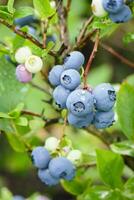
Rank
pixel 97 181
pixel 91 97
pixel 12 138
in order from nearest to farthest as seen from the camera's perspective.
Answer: pixel 91 97 < pixel 12 138 < pixel 97 181

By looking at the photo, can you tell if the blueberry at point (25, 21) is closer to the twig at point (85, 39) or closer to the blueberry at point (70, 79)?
the twig at point (85, 39)

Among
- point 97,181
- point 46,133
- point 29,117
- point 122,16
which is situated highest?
point 122,16

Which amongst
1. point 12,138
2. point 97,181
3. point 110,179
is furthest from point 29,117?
point 97,181

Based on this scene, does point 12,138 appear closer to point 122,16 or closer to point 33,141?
point 33,141

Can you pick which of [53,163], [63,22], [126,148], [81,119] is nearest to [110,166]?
[126,148]

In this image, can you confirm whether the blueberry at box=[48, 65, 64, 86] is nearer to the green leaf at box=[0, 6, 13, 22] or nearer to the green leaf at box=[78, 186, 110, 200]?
the green leaf at box=[0, 6, 13, 22]

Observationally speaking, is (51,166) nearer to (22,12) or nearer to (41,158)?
(41,158)
